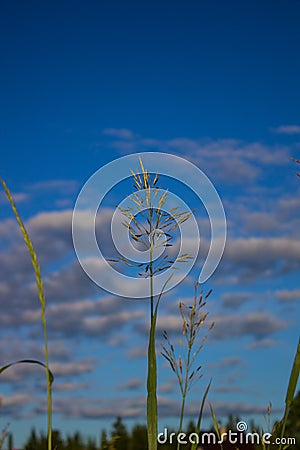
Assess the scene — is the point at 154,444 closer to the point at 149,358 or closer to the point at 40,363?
the point at 149,358

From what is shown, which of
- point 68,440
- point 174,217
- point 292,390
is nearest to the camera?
point 292,390

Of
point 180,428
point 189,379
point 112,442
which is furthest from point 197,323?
point 112,442

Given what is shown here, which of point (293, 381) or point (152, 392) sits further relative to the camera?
point (152, 392)

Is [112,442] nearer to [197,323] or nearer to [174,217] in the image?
[197,323]

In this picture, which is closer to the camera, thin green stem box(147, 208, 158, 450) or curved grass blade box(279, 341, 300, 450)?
curved grass blade box(279, 341, 300, 450)

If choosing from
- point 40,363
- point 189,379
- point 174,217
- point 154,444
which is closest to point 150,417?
point 154,444

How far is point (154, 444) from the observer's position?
8.44ft

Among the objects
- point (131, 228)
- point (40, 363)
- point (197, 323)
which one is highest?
point (131, 228)

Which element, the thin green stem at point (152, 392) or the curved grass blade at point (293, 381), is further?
the thin green stem at point (152, 392)

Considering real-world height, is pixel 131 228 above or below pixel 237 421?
above

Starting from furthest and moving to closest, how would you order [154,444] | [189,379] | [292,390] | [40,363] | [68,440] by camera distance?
[68,440] → [189,379] → [154,444] → [292,390] → [40,363]

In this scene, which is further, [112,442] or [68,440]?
[68,440]

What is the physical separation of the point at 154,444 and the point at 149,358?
34 centimetres

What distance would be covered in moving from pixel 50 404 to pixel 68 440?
7.98 ft
